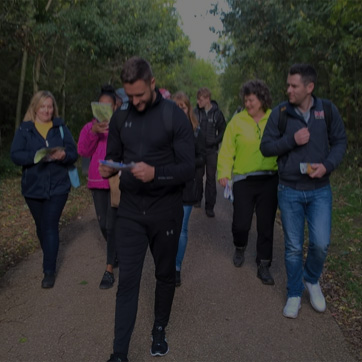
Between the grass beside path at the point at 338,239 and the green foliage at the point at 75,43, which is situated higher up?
the green foliage at the point at 75,43

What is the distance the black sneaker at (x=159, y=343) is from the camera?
3.54 m

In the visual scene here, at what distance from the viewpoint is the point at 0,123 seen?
21.4m

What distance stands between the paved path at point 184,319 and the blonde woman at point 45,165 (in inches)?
19.5

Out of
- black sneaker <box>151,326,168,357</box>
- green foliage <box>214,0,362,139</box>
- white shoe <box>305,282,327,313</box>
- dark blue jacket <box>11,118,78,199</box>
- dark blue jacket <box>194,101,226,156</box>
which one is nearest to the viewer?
black sneaker <box>151,326,168,357</box>

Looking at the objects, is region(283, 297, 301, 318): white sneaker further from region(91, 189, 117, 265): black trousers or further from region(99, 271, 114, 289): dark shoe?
region(91, 189, 117, 265): black trousers

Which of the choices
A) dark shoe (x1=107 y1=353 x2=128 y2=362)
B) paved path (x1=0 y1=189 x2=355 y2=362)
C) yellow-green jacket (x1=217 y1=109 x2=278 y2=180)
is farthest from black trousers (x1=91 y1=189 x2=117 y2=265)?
dark shoe (x1=107 y1=353 x2=128 y2=362)

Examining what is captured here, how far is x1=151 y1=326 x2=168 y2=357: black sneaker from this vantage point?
354cm

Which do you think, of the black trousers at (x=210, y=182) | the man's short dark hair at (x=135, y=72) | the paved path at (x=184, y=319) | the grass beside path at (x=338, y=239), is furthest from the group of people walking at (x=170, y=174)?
the black trousers at (x=210, y=182)

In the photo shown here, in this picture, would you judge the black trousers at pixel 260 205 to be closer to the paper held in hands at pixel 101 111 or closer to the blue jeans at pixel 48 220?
the paper held in hands at pixel 101 111

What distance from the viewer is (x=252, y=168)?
4977 mm

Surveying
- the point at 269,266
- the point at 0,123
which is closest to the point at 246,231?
the point at 269,266

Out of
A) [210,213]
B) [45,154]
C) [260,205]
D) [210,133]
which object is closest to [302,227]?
[260,205]

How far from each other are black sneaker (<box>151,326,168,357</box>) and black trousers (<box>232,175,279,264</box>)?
77.6 inches

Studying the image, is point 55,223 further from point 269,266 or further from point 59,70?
point 59,70
